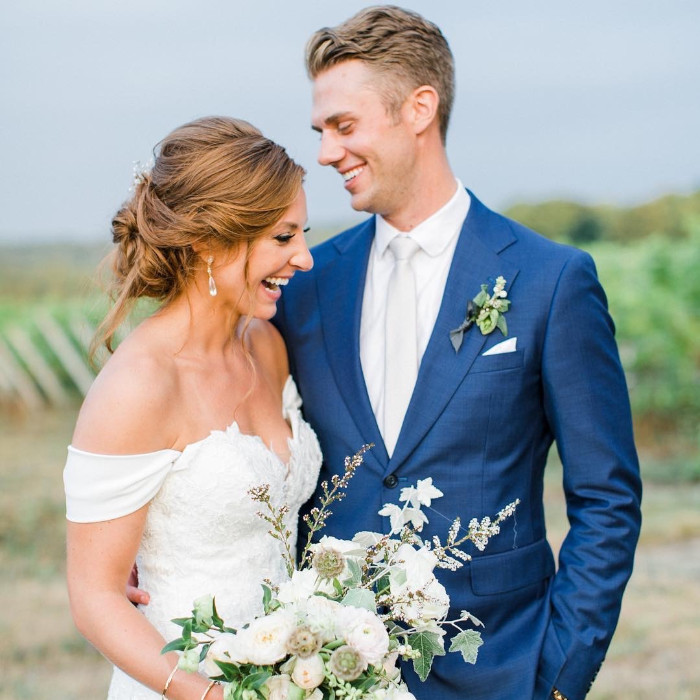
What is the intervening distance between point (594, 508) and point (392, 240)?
980 mm

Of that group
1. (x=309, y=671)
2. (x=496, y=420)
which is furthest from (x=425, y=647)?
(x=496, y=420)

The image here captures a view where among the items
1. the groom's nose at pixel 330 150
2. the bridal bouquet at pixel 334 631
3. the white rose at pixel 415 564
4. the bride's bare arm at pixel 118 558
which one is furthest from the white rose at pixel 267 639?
the groom's nose at pixel 330 150

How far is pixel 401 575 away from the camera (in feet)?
6.44

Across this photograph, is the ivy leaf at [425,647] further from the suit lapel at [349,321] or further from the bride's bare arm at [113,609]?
the suit lapel at [349,321]

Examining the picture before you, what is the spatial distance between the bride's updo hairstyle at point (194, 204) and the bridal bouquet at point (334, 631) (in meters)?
0.80

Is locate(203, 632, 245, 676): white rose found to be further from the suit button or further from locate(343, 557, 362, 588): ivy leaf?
the suit button

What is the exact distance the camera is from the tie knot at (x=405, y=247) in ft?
9.57

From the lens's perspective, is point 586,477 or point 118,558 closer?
point 118,558

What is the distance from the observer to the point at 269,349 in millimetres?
2930

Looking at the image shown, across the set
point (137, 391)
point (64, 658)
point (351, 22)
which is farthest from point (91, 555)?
point (64, 658)

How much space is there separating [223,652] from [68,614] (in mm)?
4760

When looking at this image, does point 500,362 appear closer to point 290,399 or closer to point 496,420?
point 496,420

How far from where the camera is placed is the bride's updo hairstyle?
244 cm

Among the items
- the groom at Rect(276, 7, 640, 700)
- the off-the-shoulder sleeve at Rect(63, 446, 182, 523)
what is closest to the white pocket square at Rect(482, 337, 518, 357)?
the groom at Rect(276, 7, 640, 700)
